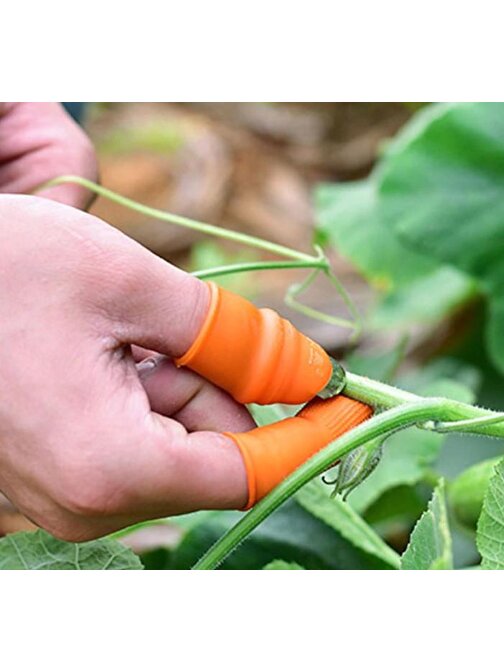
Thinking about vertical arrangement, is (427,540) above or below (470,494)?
above

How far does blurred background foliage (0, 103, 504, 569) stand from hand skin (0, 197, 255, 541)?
336mm

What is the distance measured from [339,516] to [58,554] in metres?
0.28

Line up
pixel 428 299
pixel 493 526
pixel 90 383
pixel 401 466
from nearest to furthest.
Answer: pixel 90 383 < pixel 493 526 < pixel 401 466 < pixel 428 299

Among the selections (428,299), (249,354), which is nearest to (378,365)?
(428,299)

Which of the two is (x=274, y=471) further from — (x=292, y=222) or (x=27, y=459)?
(x=292, y=222)

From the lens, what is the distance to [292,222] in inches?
117

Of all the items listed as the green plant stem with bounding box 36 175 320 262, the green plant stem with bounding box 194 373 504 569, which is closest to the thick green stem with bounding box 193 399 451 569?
the green plant stem with bounding box 194 373 504 569

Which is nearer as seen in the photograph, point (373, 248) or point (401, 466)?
point (401, 466)

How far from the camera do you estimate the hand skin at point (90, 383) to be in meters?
0.61

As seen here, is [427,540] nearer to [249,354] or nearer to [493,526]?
[493,526]

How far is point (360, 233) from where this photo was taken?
5.47ft

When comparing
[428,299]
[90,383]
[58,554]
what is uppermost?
[90,383]

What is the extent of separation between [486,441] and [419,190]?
340mm
